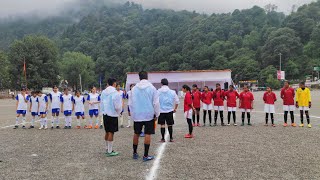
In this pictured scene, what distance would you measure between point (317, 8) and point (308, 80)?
4692 centimetres

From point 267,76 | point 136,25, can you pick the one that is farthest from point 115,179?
point 136,25

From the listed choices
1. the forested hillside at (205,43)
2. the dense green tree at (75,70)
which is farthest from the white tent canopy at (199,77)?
the dense green tree at (75,70)

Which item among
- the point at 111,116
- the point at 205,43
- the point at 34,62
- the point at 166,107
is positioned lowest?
the point at 111,116

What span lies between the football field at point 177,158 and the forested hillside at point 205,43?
251 feet

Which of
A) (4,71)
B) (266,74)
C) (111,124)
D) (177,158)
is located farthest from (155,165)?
(266,74)

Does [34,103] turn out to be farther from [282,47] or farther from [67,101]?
[282,47]

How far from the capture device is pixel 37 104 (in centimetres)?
1541

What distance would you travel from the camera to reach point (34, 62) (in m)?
72.5

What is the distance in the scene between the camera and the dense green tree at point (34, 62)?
71500 mm

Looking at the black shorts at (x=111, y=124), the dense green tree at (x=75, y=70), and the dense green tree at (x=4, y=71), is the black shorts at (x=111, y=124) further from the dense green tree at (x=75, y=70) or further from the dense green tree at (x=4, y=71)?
the dense green tree at (x=75, y=70)

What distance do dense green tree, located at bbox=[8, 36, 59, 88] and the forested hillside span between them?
7982 millimetres

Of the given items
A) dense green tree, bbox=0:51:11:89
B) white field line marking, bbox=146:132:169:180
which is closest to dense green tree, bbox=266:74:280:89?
dense green tree, bbox=0:51:11:89

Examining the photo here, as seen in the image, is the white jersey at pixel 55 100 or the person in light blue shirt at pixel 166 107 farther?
the white jersey at pixel 55 100

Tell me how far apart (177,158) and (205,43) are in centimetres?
13081
